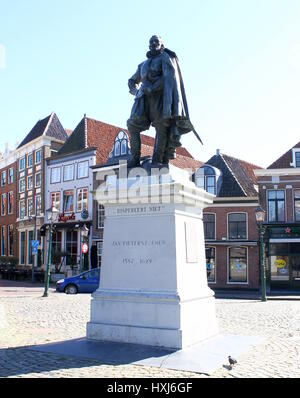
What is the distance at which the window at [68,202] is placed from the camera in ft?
129

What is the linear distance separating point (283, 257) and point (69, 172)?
19.9 meters

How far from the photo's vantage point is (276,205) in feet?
94.4

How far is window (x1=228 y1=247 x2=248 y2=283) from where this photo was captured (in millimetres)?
29328

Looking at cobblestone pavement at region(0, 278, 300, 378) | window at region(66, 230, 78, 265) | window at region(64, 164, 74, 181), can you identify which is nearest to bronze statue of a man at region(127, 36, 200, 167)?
cobblestone pavement at region(0, 278, 300, 378)

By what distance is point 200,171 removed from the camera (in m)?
31.9

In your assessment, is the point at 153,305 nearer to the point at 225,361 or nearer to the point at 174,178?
the point at 225,361

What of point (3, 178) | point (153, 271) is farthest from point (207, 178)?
point (3, 178)

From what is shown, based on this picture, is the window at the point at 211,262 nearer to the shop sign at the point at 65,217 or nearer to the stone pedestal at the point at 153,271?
the shop sign at the point at 65,217

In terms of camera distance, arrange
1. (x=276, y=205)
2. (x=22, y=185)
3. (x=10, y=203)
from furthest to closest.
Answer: (x=10, y=203)
(x=22, y=185)
(x=276, y=205)

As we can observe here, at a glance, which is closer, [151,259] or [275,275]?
[151,259]

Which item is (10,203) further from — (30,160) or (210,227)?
(210,227)
